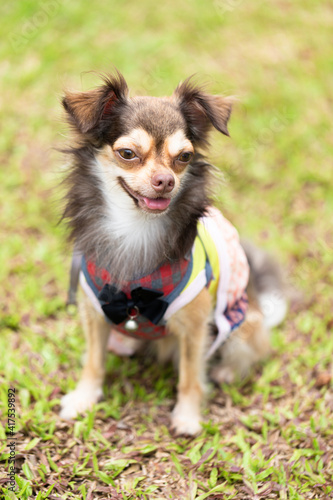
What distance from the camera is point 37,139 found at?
17.6 feet

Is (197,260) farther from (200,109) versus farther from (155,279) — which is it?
(200,109)

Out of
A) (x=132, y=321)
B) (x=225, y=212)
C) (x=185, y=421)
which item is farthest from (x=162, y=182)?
(x=225, y=212)

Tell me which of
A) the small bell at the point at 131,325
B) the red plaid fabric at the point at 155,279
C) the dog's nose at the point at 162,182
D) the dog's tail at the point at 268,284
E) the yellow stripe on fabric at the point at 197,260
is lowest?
the dog's tail at the point at 268,284

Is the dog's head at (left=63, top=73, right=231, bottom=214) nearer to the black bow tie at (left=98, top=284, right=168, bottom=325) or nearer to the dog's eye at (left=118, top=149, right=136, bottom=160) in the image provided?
the dog's eye at (left=118, top=149, right=136, bottom=160)

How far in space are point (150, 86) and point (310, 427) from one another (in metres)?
4.17

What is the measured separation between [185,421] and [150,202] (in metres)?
1.47

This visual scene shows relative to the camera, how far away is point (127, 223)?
256cm

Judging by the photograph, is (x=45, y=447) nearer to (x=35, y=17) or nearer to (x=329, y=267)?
(x=329, y=267)

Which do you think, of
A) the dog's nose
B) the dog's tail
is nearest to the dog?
the dog's nose

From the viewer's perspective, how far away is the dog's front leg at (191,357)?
2.71m

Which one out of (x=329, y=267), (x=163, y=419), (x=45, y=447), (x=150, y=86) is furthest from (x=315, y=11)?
(x=45, y=447)

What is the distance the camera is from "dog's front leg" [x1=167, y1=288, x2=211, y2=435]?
2707mm

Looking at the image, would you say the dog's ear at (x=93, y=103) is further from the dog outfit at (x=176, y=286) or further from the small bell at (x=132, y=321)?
the small bell at (x=132, y=321)

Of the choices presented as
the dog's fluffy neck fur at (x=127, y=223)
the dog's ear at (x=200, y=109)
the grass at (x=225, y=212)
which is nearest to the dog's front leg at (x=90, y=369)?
the grass at (x=225, y=212)
